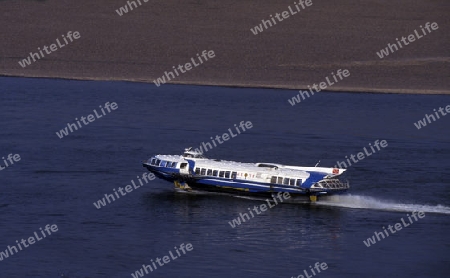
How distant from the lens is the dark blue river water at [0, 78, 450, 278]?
51.9 m

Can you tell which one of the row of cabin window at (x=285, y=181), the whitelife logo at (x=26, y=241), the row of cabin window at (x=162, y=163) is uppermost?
the row of cabin window at (x=162, y=163)

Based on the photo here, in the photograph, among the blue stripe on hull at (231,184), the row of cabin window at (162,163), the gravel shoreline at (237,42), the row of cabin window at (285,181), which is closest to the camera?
the blue stripe on hull at (231,184)

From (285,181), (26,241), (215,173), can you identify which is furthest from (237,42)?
(26,241)

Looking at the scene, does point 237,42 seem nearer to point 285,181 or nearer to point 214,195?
point 214,195

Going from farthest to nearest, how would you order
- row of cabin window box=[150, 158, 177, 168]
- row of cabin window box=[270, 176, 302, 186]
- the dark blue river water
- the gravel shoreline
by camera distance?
the gravel shoreline → row of cabin window box=[150, 158, 177, 168] → row of cabin window box=[270, 176, 302, 186] → the dark blue river water

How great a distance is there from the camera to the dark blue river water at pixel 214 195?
51875mm

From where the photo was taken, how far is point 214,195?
63.6 metres

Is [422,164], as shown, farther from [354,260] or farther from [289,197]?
[354,260]

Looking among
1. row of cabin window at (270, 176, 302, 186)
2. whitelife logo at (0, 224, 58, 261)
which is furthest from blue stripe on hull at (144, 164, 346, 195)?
whitelife logo at (0, 224, 58, 261)

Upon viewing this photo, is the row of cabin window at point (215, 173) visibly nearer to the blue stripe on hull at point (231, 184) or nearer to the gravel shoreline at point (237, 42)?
the blue stripe on hull at point (231, 184)

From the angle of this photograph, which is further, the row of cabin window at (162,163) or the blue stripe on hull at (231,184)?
the row of cabin window at (162,163)

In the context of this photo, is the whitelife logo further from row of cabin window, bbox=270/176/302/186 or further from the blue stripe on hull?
row of cabin window, bbox=270/176/302/186

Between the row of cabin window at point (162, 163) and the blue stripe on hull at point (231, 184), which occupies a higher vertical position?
the row of cabin window at point (162, 163)

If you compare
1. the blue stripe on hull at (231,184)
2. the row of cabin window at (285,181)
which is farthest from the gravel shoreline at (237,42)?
the row of cabin window at (285,181)
